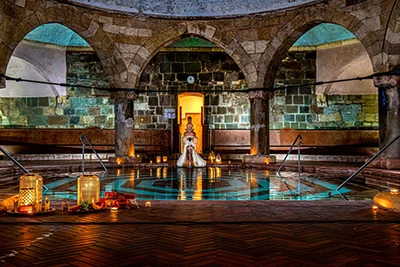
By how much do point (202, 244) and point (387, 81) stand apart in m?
8.03

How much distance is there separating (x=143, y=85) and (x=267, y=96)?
18.1ft

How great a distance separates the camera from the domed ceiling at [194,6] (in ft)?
41.3

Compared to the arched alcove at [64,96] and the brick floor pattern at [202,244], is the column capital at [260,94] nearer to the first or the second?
the arched alcove at [64,96]

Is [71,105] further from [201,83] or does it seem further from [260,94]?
[260,94]

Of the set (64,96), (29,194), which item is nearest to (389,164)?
(29,194)

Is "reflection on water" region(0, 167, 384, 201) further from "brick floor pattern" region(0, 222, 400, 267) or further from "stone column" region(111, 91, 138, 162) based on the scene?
"stone column" region(111, 91, 138, 162)

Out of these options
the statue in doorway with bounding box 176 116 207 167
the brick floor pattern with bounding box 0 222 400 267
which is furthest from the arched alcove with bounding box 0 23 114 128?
the brick floor pattern with bounding box 0 222 400 267

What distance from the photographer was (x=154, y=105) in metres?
16.7

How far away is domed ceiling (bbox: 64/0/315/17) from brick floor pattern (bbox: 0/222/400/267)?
31.9 ft

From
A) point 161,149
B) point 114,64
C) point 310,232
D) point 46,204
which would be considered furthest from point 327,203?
point 161,149

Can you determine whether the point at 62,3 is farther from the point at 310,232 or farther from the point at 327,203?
the point at 310,232

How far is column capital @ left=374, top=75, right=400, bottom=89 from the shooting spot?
976 cm

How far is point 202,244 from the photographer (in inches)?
128

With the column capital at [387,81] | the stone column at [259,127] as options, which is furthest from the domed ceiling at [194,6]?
the column capital at [387,81]
